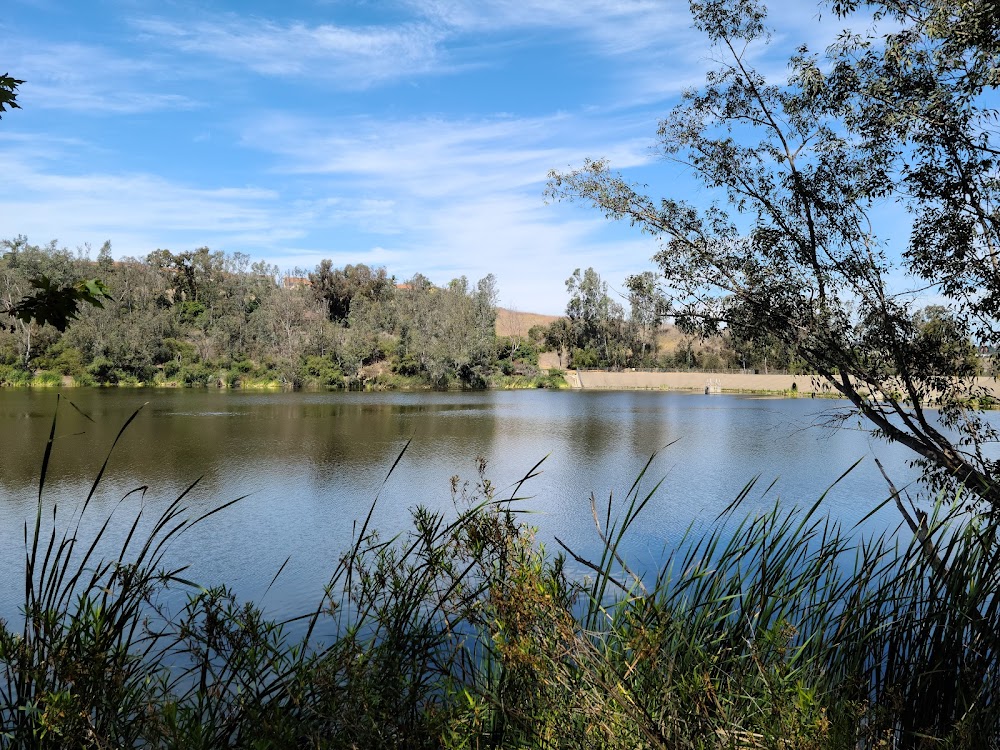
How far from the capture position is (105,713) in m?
1.91

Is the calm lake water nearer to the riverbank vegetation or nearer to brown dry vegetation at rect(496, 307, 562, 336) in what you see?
the riverbank vegetation

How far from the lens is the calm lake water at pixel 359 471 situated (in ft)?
24.6

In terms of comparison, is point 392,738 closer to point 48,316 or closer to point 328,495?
point 48,316

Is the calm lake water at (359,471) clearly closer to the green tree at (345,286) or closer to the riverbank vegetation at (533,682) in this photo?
the riverbank vegetation at (533,682)

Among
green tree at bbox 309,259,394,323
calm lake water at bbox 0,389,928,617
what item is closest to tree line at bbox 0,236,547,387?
green tree at bbox 309,259,394,323

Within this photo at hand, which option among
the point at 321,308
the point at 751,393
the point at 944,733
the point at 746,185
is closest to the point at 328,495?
the point at 746,185

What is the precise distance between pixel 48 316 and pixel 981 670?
291 cm

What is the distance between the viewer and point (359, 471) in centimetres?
1222

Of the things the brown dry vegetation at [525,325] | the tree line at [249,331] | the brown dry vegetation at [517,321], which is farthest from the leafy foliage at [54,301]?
the brown dry vegetation at [517,321]

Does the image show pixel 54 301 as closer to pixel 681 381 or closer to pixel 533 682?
pixel 533 682

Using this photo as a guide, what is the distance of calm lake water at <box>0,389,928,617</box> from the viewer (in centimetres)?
750

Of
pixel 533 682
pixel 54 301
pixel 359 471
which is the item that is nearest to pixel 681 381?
pixel 359 471

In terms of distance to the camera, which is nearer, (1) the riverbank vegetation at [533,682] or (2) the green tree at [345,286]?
(1) the riverbank vegetation at [533,682]

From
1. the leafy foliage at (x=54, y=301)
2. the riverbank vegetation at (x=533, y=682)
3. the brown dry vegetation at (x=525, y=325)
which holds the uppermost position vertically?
the brown dry vegetation at (x=525, y=325)
